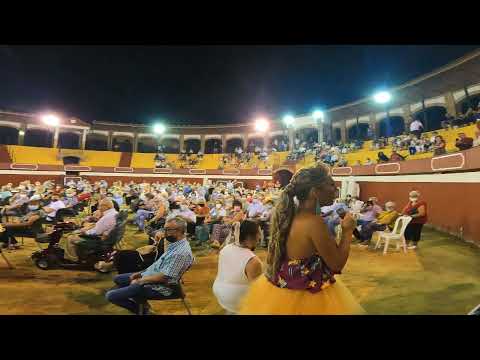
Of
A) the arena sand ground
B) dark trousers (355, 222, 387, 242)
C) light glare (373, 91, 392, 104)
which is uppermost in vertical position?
light glare (373, 91, 392, 104)

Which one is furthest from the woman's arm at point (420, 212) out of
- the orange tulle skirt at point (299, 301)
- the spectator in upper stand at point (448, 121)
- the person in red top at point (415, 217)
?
the orange tulle skirt at point (299, 301)

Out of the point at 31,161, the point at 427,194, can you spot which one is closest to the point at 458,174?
the point at 427,194

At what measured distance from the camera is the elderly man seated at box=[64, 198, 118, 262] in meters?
4.39

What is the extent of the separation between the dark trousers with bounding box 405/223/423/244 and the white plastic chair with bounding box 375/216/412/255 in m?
0.06

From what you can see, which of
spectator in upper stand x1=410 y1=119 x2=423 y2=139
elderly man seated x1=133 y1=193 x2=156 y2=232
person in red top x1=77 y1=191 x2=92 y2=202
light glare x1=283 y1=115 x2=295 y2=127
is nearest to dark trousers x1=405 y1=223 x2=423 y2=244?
spectator in upper stand x1=410 y1=119 x2=423 y2=139

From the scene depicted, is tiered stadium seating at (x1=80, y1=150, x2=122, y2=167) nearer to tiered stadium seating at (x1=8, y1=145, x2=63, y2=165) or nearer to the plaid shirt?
tiered stadium seating at (x1=8, y1=145, x2=63, y2=165)

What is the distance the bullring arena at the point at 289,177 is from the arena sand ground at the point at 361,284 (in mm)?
14

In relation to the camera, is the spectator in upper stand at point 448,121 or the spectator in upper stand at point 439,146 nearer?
the spectator in upper stand at point 439,146

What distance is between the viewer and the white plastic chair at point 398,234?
15.3ft

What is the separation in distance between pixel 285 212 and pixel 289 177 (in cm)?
246

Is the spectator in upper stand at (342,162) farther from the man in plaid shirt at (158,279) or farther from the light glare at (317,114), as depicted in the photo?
the man in plaid shirt at (158,279)

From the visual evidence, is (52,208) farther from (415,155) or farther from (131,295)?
(415,155)
